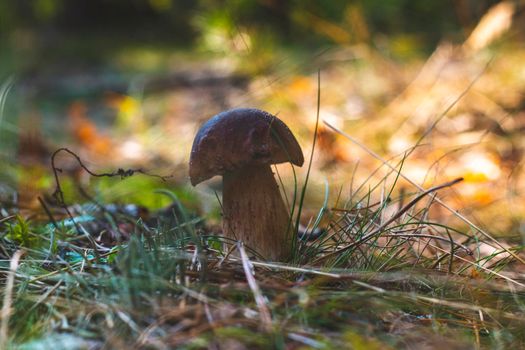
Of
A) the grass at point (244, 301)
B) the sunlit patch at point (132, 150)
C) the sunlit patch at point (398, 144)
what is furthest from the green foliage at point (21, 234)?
the sunlit patch at point (398, 144)

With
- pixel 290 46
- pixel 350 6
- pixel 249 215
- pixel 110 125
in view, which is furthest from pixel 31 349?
pixel 290 46

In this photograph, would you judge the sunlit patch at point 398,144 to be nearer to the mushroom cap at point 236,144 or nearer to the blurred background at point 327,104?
the blurred background at point 327,104

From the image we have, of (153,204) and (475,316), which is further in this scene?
(153,204)

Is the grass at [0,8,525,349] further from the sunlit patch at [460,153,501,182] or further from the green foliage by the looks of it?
the sunlit patch at [460,153,501,182]

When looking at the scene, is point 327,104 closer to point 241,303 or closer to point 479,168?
point 479,168

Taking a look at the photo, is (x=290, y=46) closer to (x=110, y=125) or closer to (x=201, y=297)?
(x=110, y=125)

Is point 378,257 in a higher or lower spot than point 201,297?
higher

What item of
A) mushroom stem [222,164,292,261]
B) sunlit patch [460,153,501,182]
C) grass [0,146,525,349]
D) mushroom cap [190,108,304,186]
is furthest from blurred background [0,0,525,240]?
grass [0,146,525,349]
